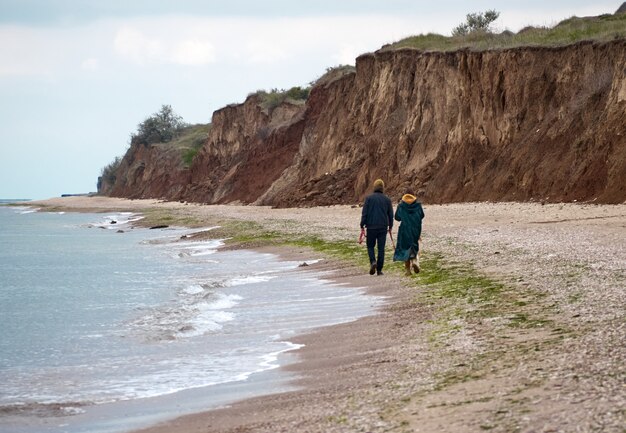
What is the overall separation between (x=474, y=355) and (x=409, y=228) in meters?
8.26

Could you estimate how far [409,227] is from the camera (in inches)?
691

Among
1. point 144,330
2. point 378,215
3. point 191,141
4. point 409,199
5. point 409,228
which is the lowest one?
point 144,330

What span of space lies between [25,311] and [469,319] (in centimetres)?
1071

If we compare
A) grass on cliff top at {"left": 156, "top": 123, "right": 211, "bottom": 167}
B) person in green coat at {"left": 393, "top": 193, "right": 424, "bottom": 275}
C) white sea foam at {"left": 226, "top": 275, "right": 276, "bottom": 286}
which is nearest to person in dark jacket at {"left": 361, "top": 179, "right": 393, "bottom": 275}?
person in green coat at {"left": 393, "top": 193, "right": 424, "bottom": 275}

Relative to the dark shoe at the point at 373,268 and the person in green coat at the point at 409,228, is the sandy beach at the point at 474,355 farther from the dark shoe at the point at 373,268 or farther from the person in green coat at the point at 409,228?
the person in green coat at the point at 409,228

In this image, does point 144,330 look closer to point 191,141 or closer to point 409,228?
point 409,228

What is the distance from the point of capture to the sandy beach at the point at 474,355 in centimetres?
693

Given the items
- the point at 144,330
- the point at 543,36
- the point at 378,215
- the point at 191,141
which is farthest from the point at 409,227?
the point at 191,141

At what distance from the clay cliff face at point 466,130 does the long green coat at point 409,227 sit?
15378mm

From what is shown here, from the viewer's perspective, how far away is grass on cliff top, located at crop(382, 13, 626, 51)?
41.8 metres

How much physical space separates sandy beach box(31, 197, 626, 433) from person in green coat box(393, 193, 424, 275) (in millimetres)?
442

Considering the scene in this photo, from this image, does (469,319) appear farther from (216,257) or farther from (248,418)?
(216,257)

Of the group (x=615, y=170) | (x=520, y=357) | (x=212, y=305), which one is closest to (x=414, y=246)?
(x=212, y=305)

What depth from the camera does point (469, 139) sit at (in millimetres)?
44812
